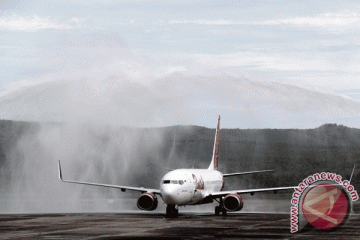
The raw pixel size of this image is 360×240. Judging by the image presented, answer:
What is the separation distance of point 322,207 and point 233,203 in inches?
652

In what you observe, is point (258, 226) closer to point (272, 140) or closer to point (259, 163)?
point (259, 163)

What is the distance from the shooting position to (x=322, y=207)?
67250mm

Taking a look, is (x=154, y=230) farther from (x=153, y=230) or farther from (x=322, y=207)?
(x=322, y=207)

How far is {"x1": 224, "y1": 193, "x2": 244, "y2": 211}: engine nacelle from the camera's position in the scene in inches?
2152

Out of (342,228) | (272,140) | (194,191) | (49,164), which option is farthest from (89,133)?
(272,140)

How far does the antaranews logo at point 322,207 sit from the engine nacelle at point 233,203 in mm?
4733

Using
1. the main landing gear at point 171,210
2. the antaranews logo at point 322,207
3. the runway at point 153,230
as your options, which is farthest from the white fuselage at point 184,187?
the antaranews logo at point 322,207

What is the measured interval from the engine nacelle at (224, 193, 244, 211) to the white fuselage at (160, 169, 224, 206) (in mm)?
2679

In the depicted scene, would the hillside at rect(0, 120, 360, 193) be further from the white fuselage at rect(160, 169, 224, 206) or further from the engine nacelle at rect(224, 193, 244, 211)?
the engine nacelle at rect(224, 193, 244, 211)

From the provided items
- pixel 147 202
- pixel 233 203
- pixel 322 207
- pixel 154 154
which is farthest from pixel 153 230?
pixel 154 154

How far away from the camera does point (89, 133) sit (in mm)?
84688

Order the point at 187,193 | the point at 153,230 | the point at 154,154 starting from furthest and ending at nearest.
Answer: the point at 154,154
the point at 187,193
the point at 153,230

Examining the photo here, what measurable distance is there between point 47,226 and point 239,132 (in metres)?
159

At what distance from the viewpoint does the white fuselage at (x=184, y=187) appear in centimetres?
5156
